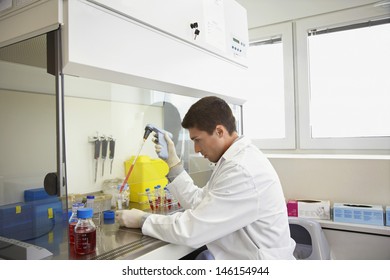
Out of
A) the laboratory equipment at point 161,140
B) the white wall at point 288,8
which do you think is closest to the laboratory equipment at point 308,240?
the laboratory equipment at point 161,140

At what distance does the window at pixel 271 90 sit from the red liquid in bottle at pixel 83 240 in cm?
155

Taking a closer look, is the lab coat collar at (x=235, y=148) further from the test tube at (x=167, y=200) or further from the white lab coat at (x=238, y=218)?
the test tube at (x=167, y=200)

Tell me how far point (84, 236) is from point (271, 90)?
183 centimetres

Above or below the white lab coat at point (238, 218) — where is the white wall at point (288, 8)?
above

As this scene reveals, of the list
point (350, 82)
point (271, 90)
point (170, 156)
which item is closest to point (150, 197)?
point (170, 156)

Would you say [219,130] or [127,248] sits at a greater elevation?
[219,130]

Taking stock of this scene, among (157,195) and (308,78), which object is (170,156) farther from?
(308,78)

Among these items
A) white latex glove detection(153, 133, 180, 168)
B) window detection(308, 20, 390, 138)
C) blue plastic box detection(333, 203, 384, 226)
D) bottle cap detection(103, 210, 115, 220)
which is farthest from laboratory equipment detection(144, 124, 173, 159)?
window detection(308, 20, 390, 138)

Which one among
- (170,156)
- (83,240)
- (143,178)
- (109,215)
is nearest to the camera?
(83,240)

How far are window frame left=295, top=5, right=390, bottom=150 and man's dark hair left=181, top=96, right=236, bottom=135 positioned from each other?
3.67 ft

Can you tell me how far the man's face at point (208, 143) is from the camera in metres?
1.31

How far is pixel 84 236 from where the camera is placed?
103 cm

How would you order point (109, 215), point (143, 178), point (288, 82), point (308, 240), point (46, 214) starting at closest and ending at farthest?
point (46, 214) < point (109, 215) < point (308, 240) < point (143, 178) < point (288, 82)
